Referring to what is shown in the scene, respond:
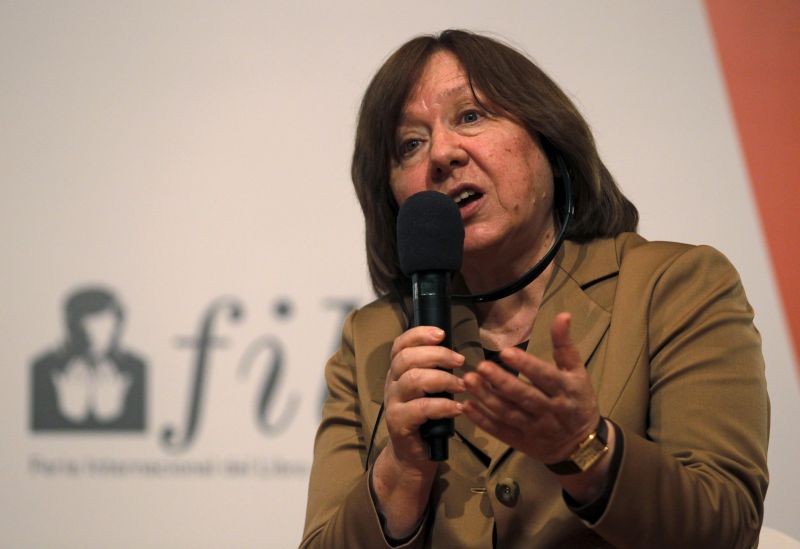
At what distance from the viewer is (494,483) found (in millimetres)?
1466

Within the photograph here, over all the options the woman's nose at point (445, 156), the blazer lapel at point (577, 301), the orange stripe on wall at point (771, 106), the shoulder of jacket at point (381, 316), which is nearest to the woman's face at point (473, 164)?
the woman's nose at point (445, 156)

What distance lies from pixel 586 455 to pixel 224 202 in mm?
1943

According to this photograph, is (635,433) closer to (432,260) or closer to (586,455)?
(586,455)

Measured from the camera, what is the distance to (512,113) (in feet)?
5.69

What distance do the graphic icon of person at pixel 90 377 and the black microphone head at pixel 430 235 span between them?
1.73 metres

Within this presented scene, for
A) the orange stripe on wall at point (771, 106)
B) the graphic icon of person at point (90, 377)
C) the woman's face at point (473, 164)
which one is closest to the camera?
the woman's face at point (473, 164)

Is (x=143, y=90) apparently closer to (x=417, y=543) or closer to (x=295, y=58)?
(x=295, y=58)

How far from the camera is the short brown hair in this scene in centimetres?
174

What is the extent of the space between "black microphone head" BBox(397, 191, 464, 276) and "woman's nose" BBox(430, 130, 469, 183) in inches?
10.2

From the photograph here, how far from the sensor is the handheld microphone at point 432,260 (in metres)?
1.20

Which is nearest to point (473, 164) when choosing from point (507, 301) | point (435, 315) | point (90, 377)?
point (507, 301)

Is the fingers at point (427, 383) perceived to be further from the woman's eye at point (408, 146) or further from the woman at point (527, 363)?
the woman's eye at point (408, 146)

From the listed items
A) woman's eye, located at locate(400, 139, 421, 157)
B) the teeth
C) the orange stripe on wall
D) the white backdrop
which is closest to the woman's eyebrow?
woman's eye, located at locate(400, 139, 421, 157)

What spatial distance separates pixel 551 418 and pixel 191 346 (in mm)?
1909
